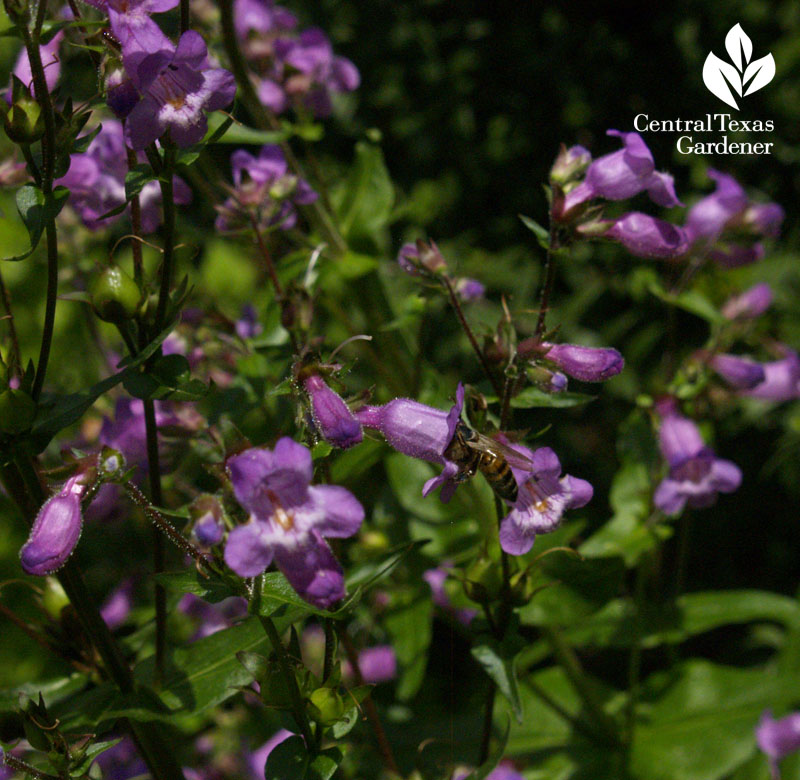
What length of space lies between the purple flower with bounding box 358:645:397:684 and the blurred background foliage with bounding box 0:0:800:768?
0.41 m

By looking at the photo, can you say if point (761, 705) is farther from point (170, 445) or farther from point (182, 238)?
point (182, 238)

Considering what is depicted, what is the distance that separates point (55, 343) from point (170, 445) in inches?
65.8

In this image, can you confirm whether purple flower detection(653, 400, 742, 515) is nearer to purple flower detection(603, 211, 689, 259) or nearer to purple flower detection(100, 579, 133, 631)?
purple flower detection(603, 211, 689, 259)

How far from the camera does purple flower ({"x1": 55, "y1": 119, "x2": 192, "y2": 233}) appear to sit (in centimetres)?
154

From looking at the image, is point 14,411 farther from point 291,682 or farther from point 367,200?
point 367,200

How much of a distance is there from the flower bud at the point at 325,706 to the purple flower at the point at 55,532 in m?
0.37

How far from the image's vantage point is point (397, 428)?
3.83ft

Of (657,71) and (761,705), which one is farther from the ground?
(657,71)

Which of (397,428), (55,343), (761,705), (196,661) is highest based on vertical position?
(397,428)

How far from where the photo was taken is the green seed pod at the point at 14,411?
1.16 meters

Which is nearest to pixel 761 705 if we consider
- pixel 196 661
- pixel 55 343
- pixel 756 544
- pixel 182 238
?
pixel 756 544

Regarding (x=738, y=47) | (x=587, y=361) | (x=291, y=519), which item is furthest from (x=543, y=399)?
(x=738, y=47)

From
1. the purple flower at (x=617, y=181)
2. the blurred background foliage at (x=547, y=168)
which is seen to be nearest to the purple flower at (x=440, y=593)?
the blurred background foliage at (x=547, y=168)

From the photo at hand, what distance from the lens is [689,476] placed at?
189 cm
